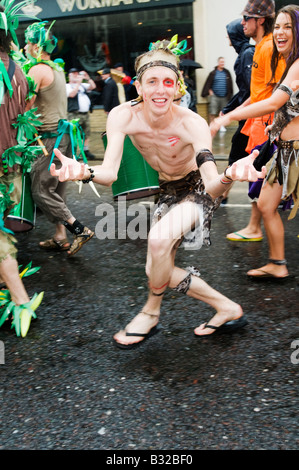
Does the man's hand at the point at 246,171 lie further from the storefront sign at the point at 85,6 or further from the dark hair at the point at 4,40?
the storefront sign at the point at 85,6

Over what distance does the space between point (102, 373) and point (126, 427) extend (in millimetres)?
520

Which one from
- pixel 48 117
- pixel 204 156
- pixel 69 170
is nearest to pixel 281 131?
pixel 204 156

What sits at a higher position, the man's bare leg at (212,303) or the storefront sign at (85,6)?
the storefront sign at (85,6)

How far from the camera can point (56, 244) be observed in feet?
16.9

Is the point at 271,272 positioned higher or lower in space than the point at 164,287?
lower

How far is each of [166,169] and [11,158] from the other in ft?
3.49

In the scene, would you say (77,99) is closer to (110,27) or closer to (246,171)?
(110,27)

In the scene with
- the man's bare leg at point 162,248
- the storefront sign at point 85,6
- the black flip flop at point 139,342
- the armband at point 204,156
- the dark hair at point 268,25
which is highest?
the storefront sign at point 85,6

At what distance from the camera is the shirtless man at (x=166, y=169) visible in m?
2.92

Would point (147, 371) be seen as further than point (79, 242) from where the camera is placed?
No

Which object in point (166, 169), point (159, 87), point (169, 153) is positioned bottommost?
point (166, 169)

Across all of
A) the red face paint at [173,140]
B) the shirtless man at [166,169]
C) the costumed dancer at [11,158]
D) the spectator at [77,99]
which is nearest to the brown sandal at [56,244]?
the costumed dancer at [11,158]

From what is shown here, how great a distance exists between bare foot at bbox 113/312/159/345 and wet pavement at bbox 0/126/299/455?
7 cm

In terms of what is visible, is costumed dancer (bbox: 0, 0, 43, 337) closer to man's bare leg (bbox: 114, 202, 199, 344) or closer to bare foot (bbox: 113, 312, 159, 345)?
bare foot (bbox: 113, 312, 159, 345)
